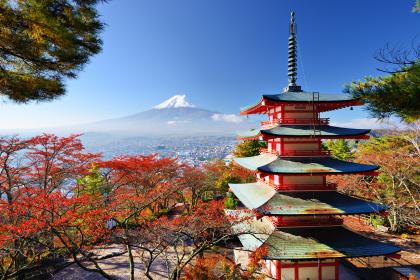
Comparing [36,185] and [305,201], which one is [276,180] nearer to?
[305,201]

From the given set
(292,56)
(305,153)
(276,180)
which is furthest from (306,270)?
(292,56)

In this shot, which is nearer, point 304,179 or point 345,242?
point 345,242

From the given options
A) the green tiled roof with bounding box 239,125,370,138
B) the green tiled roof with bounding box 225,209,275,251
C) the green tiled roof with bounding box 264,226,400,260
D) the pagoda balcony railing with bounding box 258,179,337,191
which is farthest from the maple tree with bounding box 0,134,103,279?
the green tiled roof with bounding box 239,125,370,138

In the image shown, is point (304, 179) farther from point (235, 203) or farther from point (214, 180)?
point (214, 180)

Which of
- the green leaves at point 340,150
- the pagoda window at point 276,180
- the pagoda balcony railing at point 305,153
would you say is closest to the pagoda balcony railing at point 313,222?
the pagoda window at point 276,180

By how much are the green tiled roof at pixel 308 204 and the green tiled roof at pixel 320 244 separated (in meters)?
1.39

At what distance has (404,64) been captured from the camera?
17.9ft

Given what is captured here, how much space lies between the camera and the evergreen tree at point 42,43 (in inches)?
178

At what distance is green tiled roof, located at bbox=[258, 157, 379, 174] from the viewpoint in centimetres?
1120

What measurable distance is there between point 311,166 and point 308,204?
1.72m

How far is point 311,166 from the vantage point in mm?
11617

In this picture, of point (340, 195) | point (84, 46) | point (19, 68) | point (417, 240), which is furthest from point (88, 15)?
point (417, 240)

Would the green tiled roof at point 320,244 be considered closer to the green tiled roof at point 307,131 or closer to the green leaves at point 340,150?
the green tiled roof at point 307,131

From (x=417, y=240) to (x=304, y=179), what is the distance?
Answer: 13978mm
